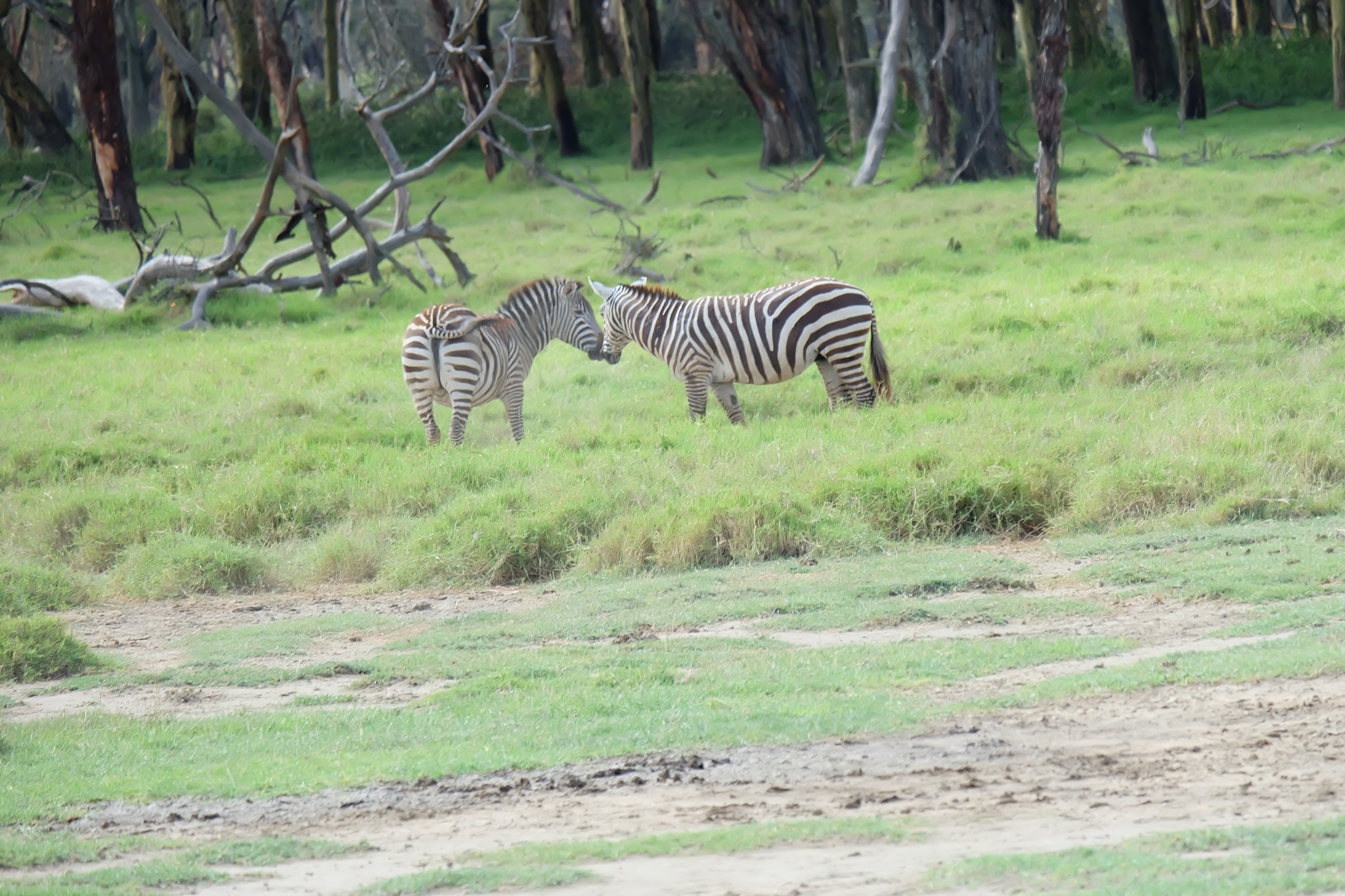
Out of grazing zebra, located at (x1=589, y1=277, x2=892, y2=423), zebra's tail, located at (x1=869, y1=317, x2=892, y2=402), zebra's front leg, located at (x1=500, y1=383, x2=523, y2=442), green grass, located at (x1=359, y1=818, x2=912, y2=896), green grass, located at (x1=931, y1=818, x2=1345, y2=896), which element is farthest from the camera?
zebra's front leg, located at (x1=500, y1=383, x2=523, y2=442)

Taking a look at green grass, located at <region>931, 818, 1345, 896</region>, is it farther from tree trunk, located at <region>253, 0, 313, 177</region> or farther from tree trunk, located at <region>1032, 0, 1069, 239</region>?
tree trunk, located at <region>253, 0, 313, 177</region>

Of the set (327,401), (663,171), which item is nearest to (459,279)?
(327,401)

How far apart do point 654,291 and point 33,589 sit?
18.6ft

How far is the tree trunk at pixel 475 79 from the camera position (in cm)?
2617

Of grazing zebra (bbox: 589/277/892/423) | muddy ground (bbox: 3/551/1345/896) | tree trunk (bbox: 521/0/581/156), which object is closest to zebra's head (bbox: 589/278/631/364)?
grazing zebra (bbox: 589/277/892/423)

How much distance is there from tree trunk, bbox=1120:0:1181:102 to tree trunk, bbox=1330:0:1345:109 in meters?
2.78

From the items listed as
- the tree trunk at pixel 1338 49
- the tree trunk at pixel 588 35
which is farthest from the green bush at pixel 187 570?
the tree trunk at pixel 588 35

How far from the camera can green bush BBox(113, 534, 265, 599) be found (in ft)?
32.3

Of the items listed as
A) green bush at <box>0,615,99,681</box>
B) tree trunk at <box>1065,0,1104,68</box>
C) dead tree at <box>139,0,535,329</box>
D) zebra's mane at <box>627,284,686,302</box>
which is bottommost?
green bush at <box>0,615,99,681</box>

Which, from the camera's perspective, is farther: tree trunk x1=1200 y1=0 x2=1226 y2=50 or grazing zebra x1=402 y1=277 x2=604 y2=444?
tree trunk x1=1200 y1=0 x2=1226 y2=50

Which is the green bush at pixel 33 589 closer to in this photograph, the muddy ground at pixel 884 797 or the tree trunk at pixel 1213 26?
the muddy ground at pixel 884 797

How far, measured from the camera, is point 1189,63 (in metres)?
25.3

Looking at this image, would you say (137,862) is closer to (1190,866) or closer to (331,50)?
(1190,866)

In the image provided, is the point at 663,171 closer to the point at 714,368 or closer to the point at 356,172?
the point at 356,172
